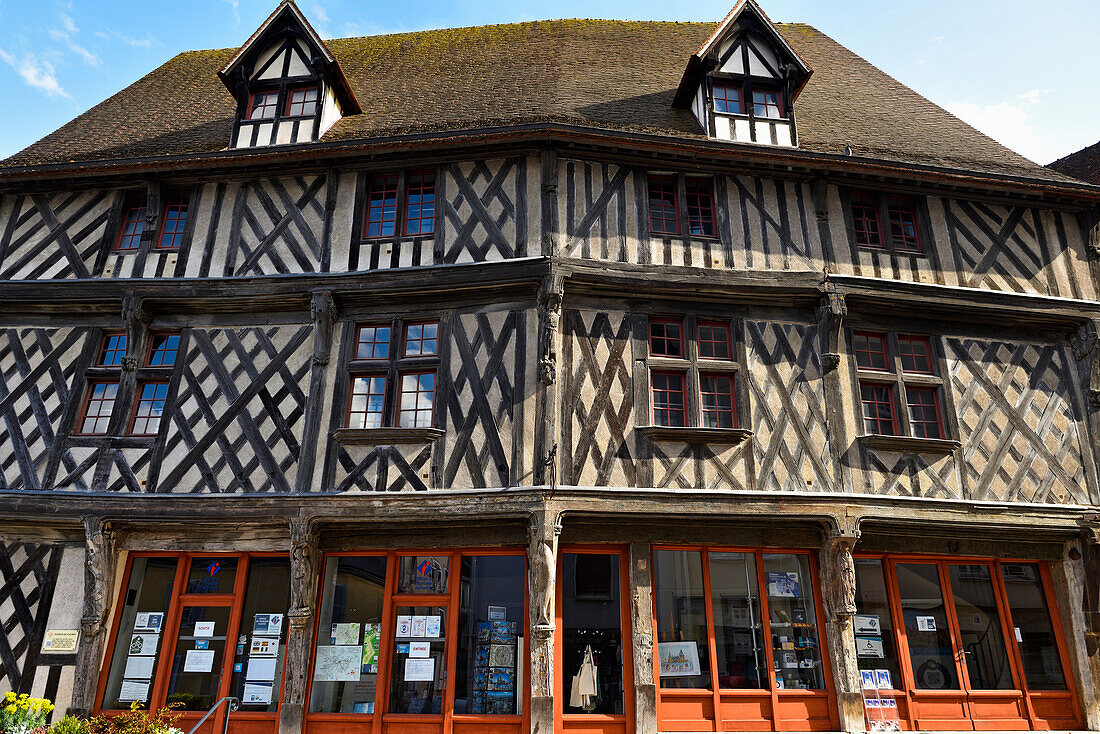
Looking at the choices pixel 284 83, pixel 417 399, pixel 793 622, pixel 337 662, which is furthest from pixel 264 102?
pixel 793 622

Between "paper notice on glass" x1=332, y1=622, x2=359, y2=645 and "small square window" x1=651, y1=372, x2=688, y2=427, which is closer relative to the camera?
"paper notice on glass" x1=332, y1=622, x2=359, y2=645

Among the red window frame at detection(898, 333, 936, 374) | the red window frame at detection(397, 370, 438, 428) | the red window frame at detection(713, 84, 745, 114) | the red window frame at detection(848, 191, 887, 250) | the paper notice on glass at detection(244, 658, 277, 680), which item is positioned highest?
the red window frame at detection(713, 84, 745, 114)

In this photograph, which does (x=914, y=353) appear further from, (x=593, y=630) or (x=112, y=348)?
(x=112, y=348)

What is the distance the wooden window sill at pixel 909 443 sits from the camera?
8484 millimetres

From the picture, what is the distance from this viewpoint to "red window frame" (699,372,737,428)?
859 cm

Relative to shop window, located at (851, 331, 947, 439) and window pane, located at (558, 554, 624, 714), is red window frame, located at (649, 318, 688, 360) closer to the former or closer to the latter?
shop window, located at (851, 331, 947, 439)

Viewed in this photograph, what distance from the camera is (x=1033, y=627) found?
8.66 meters

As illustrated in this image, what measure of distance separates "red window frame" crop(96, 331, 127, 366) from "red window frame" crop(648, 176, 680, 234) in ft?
23.4

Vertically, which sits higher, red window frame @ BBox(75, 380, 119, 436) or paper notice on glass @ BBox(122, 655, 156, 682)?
red window frame @ BBox(75, 380, 119, 436)

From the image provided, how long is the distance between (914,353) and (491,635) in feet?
20.8

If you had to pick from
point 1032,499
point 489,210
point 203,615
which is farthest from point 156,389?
point 1032,499

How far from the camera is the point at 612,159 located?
940 cm

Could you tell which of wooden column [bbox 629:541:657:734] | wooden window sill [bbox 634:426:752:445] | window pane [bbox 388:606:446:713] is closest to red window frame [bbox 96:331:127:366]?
window pane [bbox 388:606:446:713]

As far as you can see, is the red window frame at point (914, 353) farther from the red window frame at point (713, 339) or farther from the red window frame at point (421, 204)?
the red window frame at point (421, 204)
